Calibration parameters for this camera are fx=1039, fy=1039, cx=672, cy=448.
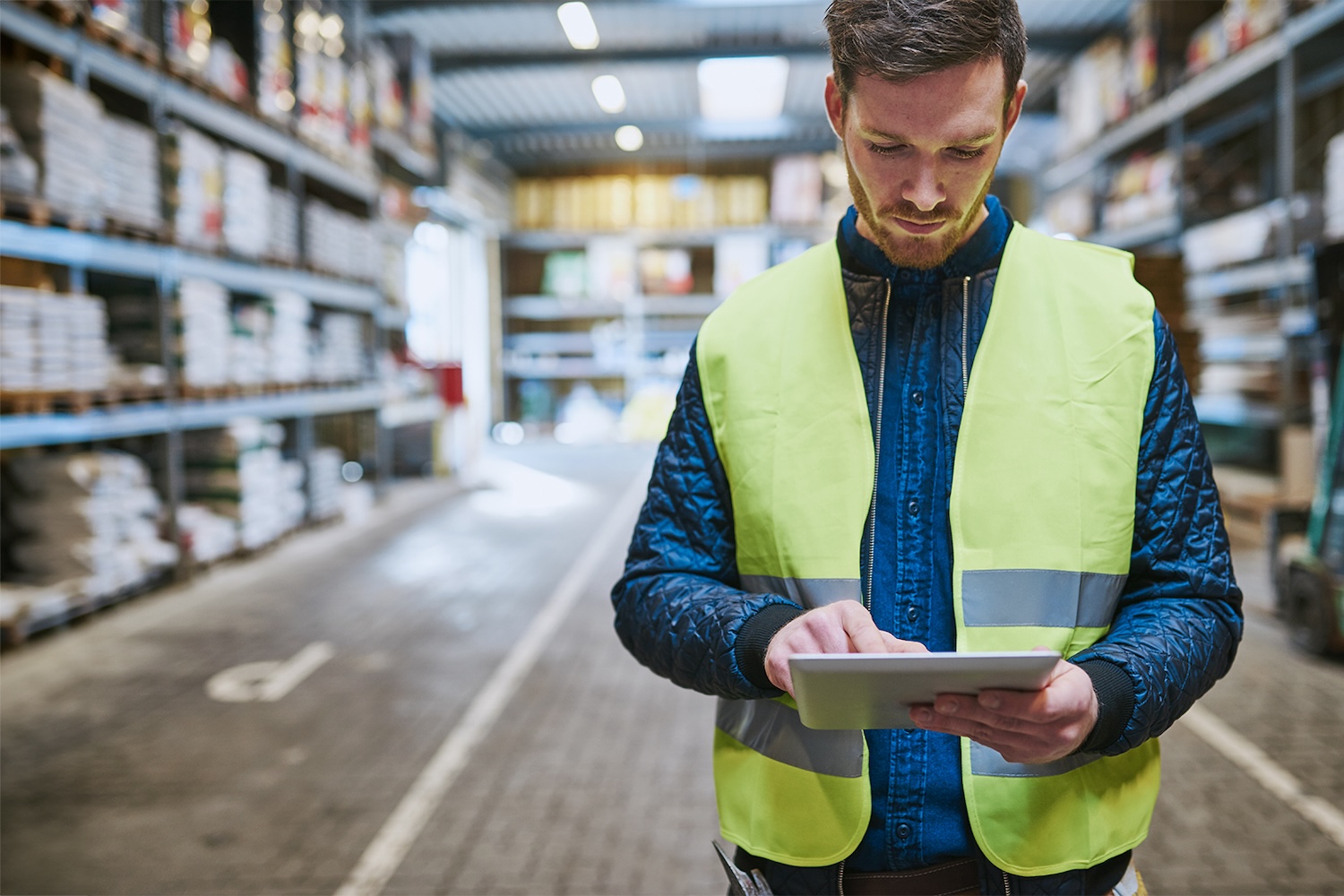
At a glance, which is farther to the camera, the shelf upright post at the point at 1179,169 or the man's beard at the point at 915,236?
the shelf upright post at the point at 1179,169

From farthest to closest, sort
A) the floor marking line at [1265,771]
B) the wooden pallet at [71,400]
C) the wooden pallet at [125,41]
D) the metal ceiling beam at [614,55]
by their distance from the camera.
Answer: the metal ceiling beam at [614,55]
the wooden pallet at [125,41]
the wooden pallet at [71,400]
the floor marking line at [1265,771]

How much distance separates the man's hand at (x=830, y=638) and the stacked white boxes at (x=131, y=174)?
576 centimetres

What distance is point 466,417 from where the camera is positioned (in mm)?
12055

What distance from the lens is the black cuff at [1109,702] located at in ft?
3.51

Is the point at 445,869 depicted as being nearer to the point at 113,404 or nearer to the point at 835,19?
the point at 835,19

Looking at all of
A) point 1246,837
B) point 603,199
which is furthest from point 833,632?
point 603,199

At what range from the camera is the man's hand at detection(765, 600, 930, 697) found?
41.0 inches

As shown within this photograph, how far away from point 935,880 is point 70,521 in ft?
18.2

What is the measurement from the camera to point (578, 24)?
36.7 ft

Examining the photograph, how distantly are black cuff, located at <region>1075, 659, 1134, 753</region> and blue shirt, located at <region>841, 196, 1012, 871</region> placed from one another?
0.17 metres

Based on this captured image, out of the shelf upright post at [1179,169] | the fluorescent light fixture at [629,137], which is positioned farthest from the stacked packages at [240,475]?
the fluorescent light fixture at [629,137]

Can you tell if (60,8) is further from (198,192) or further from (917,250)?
(917,250)

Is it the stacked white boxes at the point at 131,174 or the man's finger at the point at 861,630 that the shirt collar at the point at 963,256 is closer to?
the man's finger at the point at 861,630

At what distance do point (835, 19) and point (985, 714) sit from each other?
0.77m
